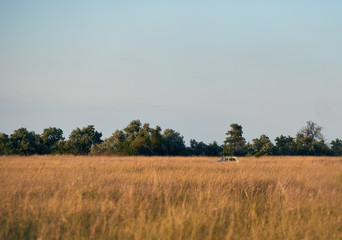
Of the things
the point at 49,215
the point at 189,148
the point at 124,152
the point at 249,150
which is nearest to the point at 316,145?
the point at 249,150

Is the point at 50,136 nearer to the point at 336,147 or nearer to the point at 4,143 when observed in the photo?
the point at 4,143

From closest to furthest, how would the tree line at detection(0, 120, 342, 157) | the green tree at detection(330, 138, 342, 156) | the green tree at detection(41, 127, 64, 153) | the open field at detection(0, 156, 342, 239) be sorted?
the open field at detection(0, 156, 342, 239), the tree line at detection(0, 120, 342, 157), the green tree at detection(41, 127, 64, 153), the green tree at detection(330, 138, 342, 156)

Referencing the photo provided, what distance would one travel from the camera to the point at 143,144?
166ft

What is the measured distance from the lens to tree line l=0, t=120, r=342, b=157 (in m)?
53.1

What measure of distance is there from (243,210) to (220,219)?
1434 millimetres

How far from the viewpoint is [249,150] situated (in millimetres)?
61125

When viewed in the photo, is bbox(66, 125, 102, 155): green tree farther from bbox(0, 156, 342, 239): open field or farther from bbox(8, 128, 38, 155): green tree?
bbox(0, 156, 342, 239): open field

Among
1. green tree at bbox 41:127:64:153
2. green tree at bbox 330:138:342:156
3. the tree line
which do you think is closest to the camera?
the tree line

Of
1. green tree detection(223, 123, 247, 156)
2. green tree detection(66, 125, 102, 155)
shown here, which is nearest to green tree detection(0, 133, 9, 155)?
green tree detection(66, 125, 102, 155)

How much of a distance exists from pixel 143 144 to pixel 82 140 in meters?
12.6

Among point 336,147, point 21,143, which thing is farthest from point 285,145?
point 21,143

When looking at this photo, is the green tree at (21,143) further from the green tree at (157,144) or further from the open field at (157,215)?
the open field at (157,215)

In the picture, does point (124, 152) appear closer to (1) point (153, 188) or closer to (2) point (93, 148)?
(2) point (93, 148)

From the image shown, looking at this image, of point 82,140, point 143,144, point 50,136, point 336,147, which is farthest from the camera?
point 336,147
